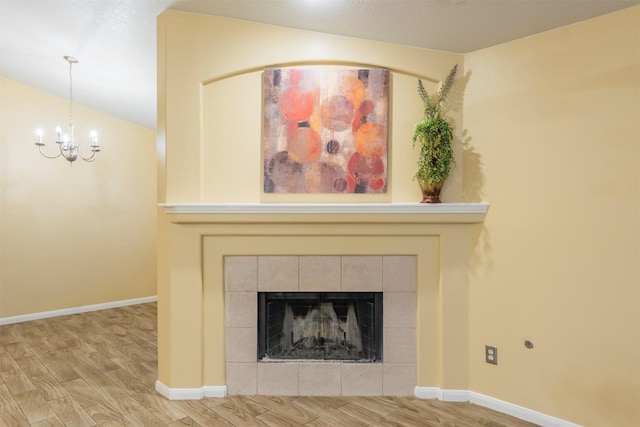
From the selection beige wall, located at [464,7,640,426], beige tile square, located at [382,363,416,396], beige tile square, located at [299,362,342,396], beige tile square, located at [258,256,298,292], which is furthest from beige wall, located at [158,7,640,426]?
beige tile square, located at [299,362,342,396]

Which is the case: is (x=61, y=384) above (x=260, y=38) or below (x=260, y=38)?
Result: below

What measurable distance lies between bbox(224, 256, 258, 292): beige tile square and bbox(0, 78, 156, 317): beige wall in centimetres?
299

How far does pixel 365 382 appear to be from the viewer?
2.51m

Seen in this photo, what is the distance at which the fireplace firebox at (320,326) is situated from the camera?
2.55 m

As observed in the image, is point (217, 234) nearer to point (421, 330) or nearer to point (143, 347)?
point (421, 330)

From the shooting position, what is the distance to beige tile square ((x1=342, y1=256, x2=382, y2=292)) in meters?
2.51

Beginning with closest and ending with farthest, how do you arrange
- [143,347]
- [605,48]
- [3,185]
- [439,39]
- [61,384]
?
[605,48] → [439,39] → [61,384] → [143,347] → [3,185]

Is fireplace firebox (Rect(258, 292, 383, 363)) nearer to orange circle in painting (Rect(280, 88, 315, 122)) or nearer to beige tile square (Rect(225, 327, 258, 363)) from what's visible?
beige tile square (Rect(225, 327, 258, 363))

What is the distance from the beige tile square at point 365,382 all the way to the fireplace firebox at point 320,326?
52mm

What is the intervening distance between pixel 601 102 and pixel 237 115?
2.20 m

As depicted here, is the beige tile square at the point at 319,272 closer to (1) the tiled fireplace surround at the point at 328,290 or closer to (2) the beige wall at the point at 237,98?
(1) the tiled fireplace surround at the point at 328,290

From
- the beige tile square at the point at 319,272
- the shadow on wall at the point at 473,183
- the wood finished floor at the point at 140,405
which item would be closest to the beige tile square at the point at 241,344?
the wood finished floor at the point at 140,405

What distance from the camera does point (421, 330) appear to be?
8.16 feet

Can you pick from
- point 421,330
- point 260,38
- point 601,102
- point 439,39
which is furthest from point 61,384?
point 601,102
